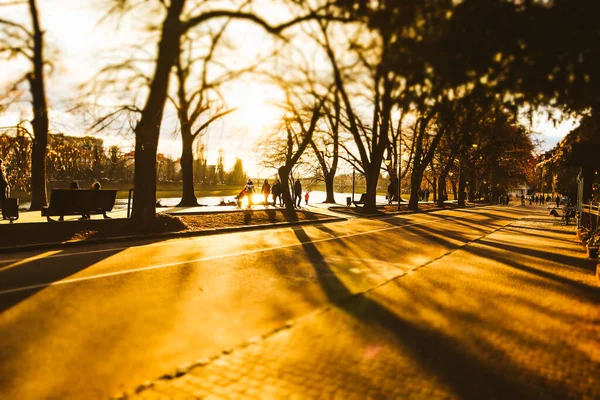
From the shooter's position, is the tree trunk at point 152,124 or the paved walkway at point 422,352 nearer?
the paved walkway at point 422,352

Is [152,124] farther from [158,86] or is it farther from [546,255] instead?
[546,255]

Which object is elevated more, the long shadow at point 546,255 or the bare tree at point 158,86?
the bare tree at point 158,86

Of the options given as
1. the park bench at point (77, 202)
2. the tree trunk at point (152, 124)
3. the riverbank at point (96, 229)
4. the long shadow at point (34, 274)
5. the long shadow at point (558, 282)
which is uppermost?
the tree trunk at point (152, 124)

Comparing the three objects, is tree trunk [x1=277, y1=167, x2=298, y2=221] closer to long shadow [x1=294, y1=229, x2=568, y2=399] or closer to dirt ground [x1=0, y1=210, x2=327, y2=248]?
dirt ground [x1=0, y1=210, x2=327, y2=248]

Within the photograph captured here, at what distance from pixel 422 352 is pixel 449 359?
227 mm

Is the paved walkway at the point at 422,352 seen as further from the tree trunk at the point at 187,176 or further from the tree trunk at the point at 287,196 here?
the tree trunk at the point at 187,176

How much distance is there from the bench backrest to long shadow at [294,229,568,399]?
9.89m

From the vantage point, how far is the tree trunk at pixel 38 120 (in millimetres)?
15648

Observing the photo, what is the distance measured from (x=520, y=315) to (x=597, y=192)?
1524 centimetres

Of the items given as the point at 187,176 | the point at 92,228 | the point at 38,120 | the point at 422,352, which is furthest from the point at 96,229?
the point at 187,176

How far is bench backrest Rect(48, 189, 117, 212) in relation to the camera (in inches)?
461

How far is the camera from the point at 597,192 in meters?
16.6

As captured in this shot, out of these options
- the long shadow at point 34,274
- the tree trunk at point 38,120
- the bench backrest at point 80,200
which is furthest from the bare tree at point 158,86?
the tree trunk at point 38,120

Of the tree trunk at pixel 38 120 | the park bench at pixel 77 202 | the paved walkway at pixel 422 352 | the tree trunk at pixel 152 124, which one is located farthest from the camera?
the tree trunk at pixel 38 120
